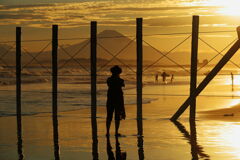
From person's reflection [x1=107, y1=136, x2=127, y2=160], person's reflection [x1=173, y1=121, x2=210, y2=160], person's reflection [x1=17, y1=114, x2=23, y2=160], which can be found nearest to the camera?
person's reflection [x1=107, y1=136, x2=127, y2=160]

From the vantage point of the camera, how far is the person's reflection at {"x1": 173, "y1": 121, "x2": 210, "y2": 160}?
1201 cm

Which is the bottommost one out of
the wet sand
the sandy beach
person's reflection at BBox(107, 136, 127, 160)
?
person's reflection at BBox(107, 136, 127, 160)

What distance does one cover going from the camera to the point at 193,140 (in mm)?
14297

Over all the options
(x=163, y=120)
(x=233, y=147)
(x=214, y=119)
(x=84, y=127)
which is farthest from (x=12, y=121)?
(x=233, y=147)

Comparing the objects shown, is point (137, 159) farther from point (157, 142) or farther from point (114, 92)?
point (114, 92)

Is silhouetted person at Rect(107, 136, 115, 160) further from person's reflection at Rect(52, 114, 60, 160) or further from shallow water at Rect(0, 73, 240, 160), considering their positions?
person's reflection at Rect(52, 114, 60, 160)

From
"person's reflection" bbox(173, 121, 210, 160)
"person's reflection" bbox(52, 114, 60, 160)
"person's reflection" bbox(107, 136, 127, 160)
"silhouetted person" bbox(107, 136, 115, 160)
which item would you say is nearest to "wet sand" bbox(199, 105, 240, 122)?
"person's reflection" bbox(173, 121, 210, 160)

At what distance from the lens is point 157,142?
551 inches

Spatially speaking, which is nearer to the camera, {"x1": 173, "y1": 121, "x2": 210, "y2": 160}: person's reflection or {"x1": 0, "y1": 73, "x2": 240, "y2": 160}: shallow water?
{"x1": 173, "y1": 121, "x2": 210, "y2": 160}: person's reflection

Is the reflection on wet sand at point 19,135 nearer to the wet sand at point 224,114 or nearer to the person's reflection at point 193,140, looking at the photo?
the person's reflection at point 193,140

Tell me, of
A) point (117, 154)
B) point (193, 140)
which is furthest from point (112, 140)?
point (117, 154)

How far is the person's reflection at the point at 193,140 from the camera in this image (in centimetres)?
1201

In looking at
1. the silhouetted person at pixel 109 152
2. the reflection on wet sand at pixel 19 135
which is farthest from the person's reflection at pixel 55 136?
the silhouetted person at pixel 109 152

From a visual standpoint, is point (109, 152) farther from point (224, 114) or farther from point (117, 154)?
point (224, 114)
